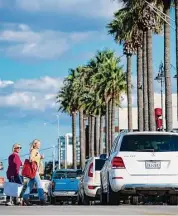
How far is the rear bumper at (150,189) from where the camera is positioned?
20.2 m

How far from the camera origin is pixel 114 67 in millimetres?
74812

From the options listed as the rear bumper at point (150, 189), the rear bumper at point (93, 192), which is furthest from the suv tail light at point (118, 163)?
the rear bumper at point (93, 192)

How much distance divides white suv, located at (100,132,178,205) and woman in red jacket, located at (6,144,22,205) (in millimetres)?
4551

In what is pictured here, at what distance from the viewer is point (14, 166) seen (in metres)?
24.2

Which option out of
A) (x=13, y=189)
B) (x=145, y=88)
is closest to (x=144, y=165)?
(x=13, y=189)

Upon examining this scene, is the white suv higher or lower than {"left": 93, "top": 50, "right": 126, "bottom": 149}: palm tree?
lower

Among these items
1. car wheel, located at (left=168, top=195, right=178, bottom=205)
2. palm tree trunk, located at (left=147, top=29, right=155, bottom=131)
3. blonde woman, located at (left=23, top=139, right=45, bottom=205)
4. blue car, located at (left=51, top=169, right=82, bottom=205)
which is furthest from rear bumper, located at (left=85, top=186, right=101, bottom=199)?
palm tree trunk, located at (left=147, top=29, right=155, bottom=131)

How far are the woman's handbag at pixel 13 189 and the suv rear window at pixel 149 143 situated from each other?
418cm

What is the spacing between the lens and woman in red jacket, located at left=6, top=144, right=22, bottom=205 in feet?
79.4

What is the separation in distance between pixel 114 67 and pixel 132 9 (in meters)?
25.2

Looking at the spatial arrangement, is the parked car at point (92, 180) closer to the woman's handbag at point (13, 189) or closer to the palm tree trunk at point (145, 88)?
the woman's handbag at point (13, 189)

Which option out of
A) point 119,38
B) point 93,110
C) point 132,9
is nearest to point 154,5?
point 132,9

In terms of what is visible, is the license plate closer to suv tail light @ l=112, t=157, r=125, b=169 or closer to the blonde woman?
suv tail light @ l=112, t=157, r=125, b=169

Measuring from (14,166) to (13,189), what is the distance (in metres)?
0.89
